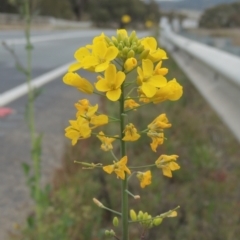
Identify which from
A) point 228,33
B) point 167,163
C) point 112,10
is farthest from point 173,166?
point 112,10

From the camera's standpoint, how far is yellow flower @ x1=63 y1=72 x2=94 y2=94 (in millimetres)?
1306

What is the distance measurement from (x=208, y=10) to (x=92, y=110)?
13.1 metres

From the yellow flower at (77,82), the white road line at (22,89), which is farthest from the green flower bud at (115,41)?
the white road line at (22,89)

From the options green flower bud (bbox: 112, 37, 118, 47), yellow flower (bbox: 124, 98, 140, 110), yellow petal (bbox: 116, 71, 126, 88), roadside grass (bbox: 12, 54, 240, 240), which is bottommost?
roadside grass (bbox: 12, 54, 240, 240)

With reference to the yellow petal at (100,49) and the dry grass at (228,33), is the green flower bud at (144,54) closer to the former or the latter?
the yellow petal at (100,49)

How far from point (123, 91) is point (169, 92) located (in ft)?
0.33

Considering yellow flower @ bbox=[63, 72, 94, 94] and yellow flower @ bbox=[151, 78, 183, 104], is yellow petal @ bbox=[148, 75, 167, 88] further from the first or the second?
yellow flower @ bbox=[63, 72, 94, 94]

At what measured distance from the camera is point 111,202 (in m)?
4.01

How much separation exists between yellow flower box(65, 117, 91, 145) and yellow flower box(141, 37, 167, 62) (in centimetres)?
19

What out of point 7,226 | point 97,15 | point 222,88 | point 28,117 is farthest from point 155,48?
point 97,15

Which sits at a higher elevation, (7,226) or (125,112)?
(125,112)

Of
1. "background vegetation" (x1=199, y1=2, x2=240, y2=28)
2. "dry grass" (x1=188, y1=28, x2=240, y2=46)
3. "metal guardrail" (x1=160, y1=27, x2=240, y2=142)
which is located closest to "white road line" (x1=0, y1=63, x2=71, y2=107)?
"metal guardrail" (x1=160, y1=27, x2=240, y2=142)

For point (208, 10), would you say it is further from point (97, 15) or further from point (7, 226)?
point (97, 15)

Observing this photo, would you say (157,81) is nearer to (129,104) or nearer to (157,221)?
(129,104)
